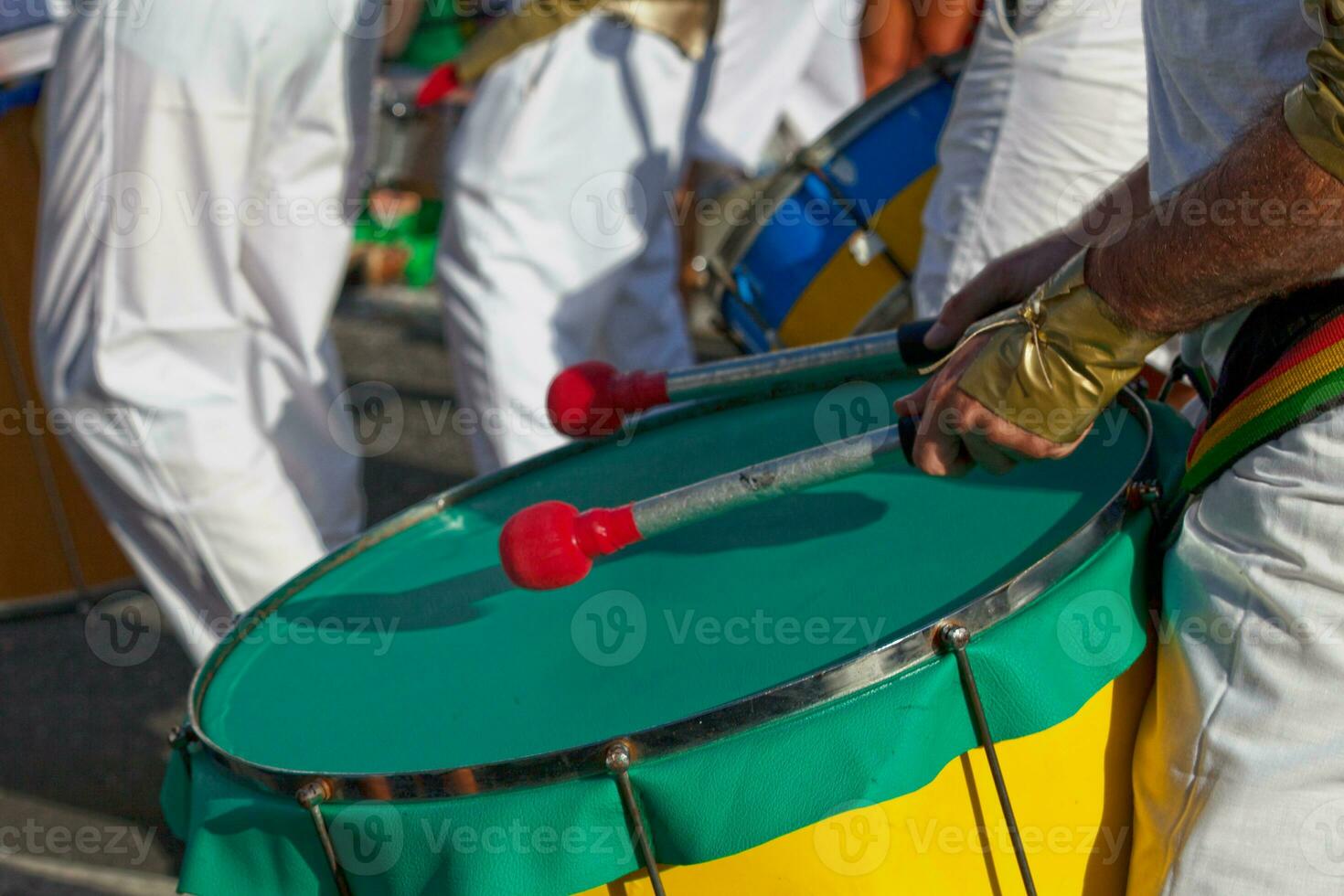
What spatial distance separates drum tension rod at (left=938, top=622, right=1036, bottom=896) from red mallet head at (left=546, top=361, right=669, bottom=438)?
543 mm

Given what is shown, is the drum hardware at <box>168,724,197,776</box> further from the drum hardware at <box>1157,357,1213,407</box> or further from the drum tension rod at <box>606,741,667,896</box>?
the drum hardware at <box>1157,357,1213,407</box>

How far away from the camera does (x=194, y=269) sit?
7.53 ft

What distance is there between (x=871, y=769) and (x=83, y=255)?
1.67 meters

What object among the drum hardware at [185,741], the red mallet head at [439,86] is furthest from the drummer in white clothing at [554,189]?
the drum hardware at [185,741]

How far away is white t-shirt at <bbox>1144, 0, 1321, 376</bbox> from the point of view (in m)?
1.07

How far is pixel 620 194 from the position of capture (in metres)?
2.67

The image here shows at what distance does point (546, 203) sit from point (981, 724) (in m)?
1.67

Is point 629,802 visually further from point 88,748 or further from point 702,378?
point 88,748

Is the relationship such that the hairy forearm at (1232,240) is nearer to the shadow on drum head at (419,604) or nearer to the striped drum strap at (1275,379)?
the striped drum strap at (1275,379)

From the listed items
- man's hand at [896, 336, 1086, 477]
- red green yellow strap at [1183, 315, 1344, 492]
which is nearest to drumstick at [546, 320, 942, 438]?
man's hand at [896, 336, 1086, 477]

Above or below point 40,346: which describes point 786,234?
above

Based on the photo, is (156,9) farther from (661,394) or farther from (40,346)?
(661,394)

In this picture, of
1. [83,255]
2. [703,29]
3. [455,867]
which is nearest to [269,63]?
[83,255]

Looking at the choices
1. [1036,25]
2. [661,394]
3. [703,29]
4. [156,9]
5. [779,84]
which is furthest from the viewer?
[779,84]
